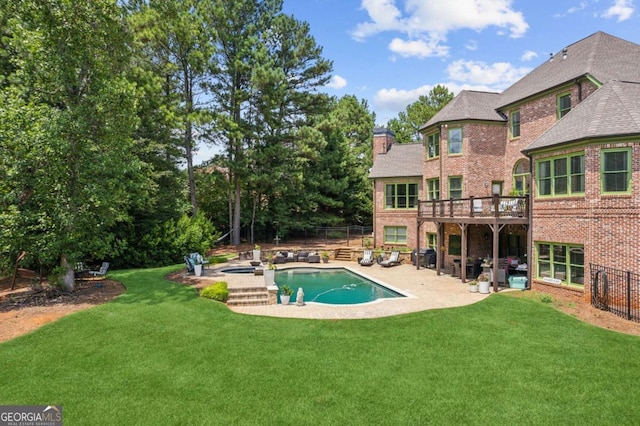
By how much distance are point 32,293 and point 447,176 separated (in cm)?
2058

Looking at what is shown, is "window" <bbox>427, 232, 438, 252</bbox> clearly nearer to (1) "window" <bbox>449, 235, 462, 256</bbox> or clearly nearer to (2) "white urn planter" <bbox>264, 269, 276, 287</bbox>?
(1) "window" <bbox>449, 235, 462, 256</bbox>

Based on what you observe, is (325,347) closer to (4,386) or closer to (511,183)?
(4,386)

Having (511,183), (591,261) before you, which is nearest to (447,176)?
(511,183)

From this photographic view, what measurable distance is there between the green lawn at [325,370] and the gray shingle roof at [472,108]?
1215 centimetres

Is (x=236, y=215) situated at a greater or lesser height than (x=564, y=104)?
lesser

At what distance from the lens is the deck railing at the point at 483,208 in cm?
1546

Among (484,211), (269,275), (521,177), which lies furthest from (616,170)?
(269,275)

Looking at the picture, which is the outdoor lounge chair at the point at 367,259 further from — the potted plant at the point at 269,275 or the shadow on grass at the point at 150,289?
the shadow on grass at the point at 150,289

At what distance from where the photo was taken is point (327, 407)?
253 inches

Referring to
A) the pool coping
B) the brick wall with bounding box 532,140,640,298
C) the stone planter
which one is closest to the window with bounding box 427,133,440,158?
the pool coping

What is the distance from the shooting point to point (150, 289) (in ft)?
48.7

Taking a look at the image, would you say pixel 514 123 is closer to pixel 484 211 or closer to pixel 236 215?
pixel 484 211

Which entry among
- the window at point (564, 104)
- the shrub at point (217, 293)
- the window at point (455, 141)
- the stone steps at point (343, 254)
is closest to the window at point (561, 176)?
the window at point (564, 104)

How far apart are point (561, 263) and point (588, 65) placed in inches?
347
